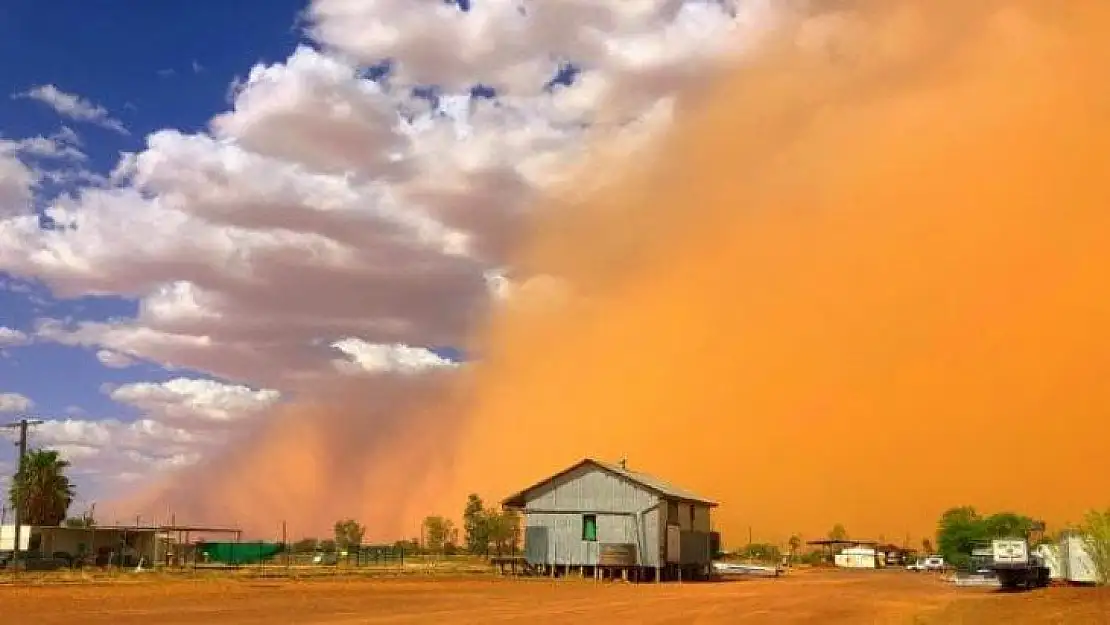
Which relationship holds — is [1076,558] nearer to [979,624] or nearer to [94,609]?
[979,624]

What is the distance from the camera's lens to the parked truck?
180 ft

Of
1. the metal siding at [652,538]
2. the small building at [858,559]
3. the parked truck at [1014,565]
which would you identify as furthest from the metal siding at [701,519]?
the small building at [858,559]

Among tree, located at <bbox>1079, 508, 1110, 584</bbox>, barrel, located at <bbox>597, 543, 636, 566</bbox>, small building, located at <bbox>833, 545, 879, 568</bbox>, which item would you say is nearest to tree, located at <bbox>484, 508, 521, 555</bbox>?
small building, located at <bbox>833, 545, 879, 568</bbox>

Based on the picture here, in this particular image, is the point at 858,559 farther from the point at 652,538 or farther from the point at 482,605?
the point at 482,605

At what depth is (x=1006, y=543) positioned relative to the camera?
56688 mm

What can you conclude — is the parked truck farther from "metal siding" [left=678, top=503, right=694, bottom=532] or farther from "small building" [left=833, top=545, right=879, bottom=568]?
"small building" [left=833, top=545, right=879, bottom=568]

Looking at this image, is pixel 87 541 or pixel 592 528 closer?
pixel 592 528

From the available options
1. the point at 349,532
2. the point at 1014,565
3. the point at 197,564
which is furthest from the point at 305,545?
the point at 1014,565

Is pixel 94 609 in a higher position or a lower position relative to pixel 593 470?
lower

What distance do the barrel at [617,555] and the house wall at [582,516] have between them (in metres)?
1.04

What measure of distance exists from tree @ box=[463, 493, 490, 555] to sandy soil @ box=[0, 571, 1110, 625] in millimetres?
69367

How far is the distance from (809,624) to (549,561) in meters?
37.0

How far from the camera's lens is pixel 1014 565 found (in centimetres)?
5488

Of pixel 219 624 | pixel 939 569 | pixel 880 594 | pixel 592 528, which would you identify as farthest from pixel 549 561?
pixel 939 569
